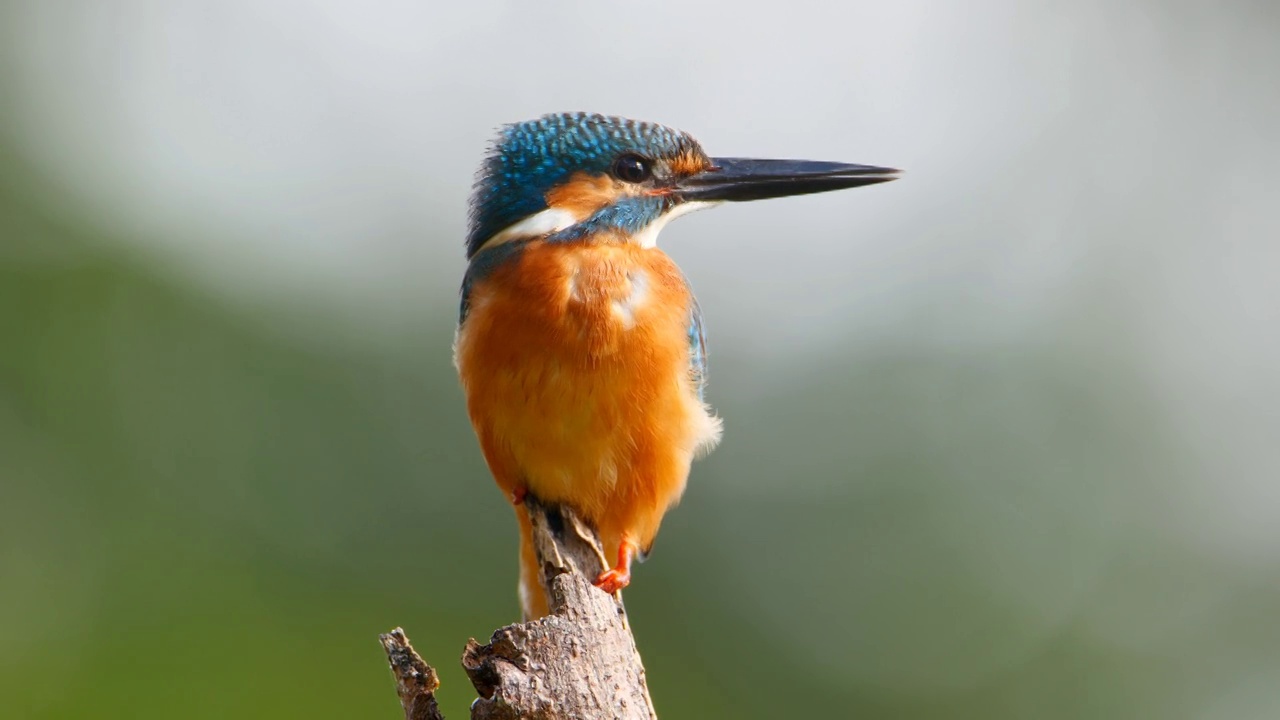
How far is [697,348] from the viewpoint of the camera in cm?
490

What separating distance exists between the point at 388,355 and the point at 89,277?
2996 mm

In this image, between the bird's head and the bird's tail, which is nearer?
the bird's head

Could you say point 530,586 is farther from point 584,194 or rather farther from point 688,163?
point 688,163

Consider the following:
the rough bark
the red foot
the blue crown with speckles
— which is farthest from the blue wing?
the rough bark

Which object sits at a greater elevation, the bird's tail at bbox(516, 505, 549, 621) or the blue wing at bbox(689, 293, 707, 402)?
the blue wing at bbox(689, 293, 707, 402)

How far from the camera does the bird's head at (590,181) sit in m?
4.80

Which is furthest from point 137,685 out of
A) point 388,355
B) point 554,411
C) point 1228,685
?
point 1228,685

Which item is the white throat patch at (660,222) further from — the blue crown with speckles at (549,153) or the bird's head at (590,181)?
the blue crown with speckles at (549,153)

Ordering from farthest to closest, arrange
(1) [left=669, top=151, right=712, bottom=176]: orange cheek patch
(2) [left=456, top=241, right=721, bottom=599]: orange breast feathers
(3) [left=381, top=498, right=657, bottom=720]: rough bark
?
(1) [left=669, top=151, right=712, bottom=176]: orange cheek patch
(2) [left=456, top=241, right=721, bottom=599]: orange breast feathers
(3) [left=381, top=498, right=657, bottom=720]: rough bark

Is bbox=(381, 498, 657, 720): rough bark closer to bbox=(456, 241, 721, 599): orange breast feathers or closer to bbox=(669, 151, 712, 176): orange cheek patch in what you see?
bbox=(456, 241, 721, 599): orange breast feathers

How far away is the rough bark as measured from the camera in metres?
3.10

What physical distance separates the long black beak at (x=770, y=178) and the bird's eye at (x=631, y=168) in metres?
0.14

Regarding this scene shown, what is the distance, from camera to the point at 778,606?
11219 mm

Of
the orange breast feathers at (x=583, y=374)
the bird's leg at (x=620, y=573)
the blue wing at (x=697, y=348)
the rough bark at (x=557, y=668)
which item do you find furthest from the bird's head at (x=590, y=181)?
the rough bark at (x=557, y=668)
